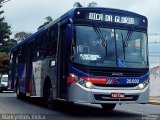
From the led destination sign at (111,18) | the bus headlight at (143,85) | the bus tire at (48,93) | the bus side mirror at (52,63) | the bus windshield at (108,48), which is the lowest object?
the bus tire at (48,93)

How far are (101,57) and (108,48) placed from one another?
16.9 inches

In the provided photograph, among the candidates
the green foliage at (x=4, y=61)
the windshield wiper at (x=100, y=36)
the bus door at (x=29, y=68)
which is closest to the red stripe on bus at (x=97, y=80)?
the windshield wiper at (x=100, y=36)

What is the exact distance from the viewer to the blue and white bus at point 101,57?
46.9ft

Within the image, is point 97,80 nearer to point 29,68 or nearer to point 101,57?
point 101,57

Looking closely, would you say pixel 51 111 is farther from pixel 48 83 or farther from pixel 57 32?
pixel 57 32

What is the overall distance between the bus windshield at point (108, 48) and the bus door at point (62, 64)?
0.70 m

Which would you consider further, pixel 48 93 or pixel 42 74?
pixel 42 74

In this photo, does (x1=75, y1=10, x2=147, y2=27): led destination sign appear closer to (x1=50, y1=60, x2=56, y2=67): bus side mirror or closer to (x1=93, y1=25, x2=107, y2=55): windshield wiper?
(x1=93, y1=25, x2=107, y2=55): windshield wiper

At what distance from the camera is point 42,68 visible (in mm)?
18562

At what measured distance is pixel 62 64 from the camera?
15.3 m

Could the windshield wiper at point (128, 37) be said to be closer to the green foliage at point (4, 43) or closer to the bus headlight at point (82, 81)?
the bus headlight at point (82, 81)

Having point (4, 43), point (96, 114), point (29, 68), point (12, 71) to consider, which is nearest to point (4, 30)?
point (4, 43)

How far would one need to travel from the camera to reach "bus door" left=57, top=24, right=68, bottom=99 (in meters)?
15.0

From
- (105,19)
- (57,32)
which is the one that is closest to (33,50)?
(57,32)
